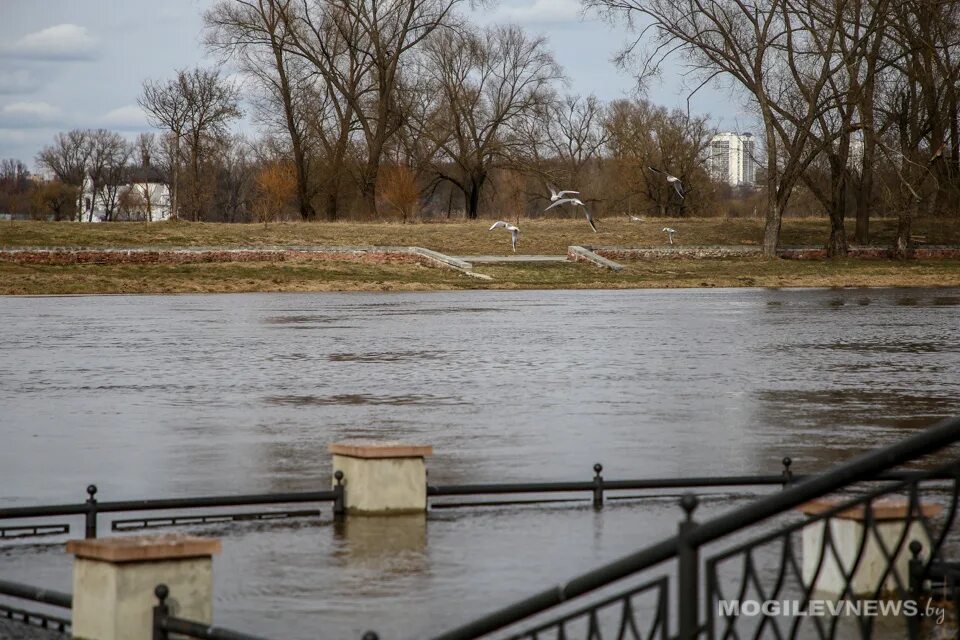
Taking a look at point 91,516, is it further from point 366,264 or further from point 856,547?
point 366,264

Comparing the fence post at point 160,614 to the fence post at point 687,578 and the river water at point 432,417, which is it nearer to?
the river water at point 432,417

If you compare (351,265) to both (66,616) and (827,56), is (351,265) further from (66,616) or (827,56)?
(66,616)

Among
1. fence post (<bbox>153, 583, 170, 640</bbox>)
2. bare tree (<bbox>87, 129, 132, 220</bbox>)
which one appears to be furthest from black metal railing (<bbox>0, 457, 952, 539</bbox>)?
bare tree (<bbox>87, 129, 132, 220</bbox>)

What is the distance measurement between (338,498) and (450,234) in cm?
5418

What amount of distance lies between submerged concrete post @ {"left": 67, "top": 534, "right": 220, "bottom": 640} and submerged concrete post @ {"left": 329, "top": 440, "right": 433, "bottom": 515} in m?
3.07

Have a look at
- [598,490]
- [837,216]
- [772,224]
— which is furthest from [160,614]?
[837,216]

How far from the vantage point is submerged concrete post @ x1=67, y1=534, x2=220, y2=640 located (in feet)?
20.1

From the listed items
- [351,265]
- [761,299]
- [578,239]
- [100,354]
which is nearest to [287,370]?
[100,354]

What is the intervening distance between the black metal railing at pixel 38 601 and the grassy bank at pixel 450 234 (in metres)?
47.4

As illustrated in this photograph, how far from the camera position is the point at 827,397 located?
654 inches

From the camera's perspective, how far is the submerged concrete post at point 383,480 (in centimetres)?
935

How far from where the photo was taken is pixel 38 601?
6.72 m

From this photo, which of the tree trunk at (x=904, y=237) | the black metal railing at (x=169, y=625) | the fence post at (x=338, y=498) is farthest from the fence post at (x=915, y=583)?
the tree trunk at (x=904, y=237)

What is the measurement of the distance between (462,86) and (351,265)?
1363 inches
